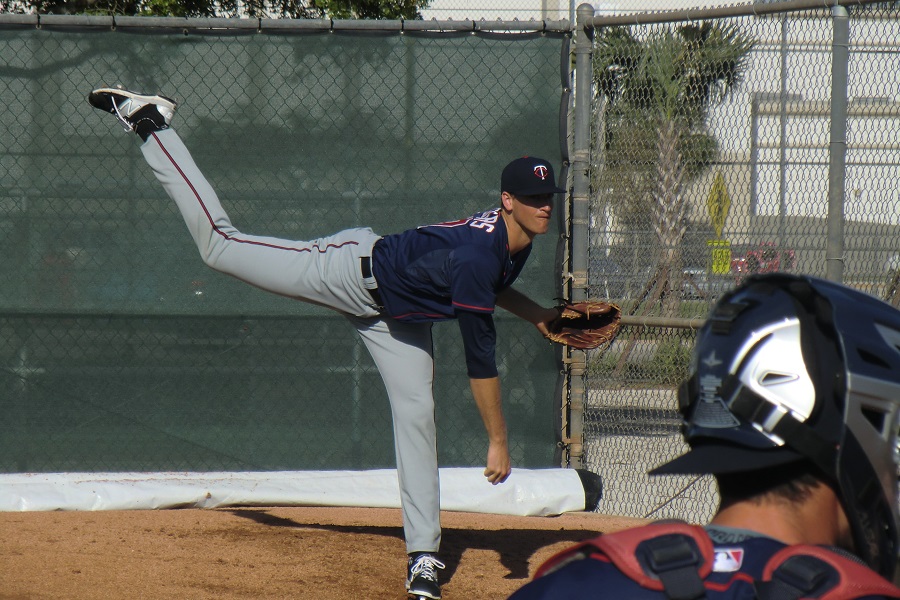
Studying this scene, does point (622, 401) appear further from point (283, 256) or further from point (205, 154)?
point (205, 154)

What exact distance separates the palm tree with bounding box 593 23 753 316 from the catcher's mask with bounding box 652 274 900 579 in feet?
13.8

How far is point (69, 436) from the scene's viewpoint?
19.3ft

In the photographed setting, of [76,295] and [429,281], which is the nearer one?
[429,281]

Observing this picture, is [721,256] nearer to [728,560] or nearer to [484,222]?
[484,222]

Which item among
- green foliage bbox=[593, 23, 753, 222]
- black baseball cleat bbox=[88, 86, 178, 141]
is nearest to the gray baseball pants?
black baseball cleat bbox=[88, 86, 178, 141]

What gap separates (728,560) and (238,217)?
5219mm

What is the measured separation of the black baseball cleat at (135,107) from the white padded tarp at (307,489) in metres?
2.17

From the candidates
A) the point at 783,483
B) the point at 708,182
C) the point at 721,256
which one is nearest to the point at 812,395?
the point at 783,483

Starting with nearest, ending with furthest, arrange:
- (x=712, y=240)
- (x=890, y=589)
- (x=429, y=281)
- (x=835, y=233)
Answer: (x=890, y=589) → (x=429, y=281) → (x=835, y=233) → (x=712, y=240)

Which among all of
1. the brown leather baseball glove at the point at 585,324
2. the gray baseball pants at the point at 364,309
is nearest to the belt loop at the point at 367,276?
the gray baseball pants at the point at 364,309

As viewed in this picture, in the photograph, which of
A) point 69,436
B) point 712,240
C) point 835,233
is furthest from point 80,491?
point 835,233

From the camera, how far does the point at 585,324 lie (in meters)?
4.77

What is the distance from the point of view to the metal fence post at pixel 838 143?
4402 millimetres

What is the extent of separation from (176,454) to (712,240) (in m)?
3.44
